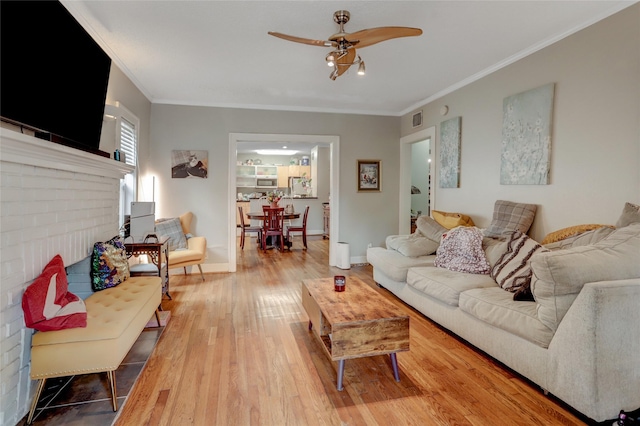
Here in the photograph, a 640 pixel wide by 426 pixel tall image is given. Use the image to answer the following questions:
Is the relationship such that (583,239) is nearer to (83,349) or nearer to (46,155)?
(83,349)

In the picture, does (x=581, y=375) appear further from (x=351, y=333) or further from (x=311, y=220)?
(x=311, y=220)

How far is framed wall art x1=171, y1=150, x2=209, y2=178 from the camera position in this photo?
4914 millimetres

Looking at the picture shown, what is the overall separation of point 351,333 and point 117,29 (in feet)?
10.1

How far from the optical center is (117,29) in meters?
2.77

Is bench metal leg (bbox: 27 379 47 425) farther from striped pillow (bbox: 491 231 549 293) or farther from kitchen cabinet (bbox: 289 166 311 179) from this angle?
kitchen cabinet (bbox: 289 166 311 179)

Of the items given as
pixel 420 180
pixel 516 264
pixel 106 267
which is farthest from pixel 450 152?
pixel 106 267

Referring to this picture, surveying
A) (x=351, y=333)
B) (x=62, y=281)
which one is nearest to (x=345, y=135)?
(x=351, y=333)

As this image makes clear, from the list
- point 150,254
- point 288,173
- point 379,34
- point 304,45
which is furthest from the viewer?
point 288,173

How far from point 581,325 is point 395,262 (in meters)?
2.06

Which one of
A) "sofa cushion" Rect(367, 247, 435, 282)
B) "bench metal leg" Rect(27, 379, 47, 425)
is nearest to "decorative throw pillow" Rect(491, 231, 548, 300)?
"sofa cushion" Rect(367, 247, 435, 282)

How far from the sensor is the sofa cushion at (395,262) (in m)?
3.57

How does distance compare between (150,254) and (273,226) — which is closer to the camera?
(150,254)

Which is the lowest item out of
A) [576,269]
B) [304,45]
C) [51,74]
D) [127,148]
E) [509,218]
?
[576,269]

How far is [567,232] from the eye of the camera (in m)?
2.64
